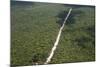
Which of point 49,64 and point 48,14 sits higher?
point 48,14

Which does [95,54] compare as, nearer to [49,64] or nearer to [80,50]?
[80,50]

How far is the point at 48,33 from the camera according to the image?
2.27 meters

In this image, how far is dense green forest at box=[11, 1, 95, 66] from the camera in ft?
7.08

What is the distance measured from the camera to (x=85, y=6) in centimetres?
245

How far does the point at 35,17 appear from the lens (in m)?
2.23

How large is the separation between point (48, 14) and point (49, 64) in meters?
0.59

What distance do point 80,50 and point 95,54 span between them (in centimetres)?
23

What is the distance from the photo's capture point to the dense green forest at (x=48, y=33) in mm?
2158
